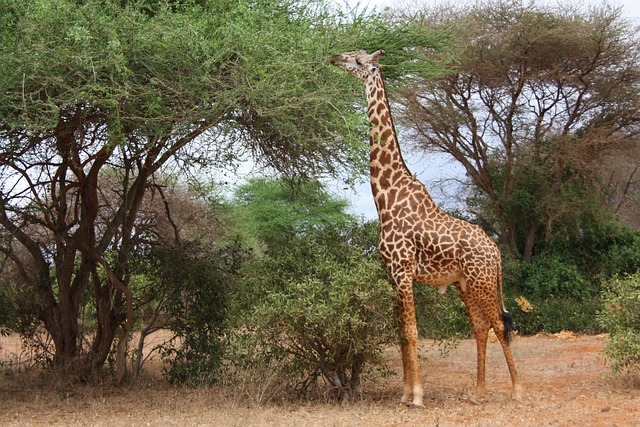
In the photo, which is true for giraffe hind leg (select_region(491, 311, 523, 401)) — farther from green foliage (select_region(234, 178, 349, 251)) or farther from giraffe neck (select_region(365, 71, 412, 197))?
green foliage (select_region(234, 178, 349, 251))

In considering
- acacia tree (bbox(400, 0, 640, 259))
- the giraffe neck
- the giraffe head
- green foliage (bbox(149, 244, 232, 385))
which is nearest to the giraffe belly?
the giraffe neck

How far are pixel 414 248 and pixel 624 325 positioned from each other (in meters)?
3.64

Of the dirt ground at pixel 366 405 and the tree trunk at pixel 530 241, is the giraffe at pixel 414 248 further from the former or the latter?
the tree trunk at pixel 530 241

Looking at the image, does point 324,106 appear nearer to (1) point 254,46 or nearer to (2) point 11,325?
(1) point 254,46

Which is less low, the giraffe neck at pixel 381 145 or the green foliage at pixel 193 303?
the giraffe neck at pixel 381 145

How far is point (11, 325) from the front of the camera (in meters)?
10.9

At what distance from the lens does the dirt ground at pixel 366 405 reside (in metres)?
7.48

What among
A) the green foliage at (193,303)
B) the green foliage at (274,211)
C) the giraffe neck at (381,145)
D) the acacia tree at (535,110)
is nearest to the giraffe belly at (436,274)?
the giraffe neck at (381,145)

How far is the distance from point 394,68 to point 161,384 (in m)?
5.34

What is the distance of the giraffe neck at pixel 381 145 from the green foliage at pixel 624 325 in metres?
3.46

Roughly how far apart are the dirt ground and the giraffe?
471 millimetres

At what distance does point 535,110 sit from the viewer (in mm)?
20922

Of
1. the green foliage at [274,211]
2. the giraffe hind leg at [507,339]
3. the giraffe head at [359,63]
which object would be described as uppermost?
the green foliage at [274,211]

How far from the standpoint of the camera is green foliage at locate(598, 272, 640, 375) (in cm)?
948
